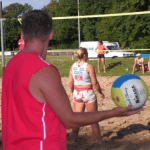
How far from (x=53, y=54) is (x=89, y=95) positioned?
3190cm

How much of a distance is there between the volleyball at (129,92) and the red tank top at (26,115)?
2.90 feet

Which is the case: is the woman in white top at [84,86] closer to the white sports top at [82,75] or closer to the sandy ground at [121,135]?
the white sports top at [82,75]

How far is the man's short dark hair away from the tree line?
81.9ft

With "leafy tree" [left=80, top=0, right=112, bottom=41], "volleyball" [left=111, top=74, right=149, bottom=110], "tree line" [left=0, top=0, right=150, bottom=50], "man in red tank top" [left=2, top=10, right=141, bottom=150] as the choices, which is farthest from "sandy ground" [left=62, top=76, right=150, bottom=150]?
"leafy tree" [left=80, top=0, right=112, bottom=41]

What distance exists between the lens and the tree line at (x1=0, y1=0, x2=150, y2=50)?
26.3 m

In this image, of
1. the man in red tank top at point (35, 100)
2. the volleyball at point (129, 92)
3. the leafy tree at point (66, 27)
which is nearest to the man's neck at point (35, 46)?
the man in red tank top at point (35, 100)

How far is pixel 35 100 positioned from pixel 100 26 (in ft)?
124

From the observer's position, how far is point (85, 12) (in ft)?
137

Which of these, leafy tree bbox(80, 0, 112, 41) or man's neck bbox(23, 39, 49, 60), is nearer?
man's neck bbox(23, 39, 49, 60)

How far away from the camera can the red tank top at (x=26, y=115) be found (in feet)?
4.51

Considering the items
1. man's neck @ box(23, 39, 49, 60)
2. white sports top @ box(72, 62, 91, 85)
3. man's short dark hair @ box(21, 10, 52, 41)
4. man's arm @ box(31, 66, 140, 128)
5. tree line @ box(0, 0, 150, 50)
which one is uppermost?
tree line @ box(0, 0, 150, 50)

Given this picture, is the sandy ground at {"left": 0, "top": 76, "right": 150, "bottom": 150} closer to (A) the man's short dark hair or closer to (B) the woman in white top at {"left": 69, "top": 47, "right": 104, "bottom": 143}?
(B) the woman in white top at {"left": 69, "top": 47, "right": 104, "bottom": 143}

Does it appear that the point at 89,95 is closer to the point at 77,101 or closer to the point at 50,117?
the point at 77,101

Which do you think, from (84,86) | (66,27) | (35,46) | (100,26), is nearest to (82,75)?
(84,86)
